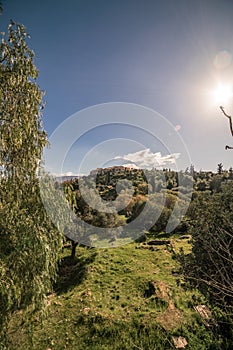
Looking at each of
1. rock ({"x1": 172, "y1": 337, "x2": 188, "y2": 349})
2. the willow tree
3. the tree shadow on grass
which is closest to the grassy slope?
the tree shadow on grass

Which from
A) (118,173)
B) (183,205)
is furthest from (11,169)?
(118,173)

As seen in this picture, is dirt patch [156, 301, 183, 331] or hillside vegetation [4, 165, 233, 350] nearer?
hillside vegetation [4, 165, 233, 350]

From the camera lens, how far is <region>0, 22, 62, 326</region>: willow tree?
5.41 meters

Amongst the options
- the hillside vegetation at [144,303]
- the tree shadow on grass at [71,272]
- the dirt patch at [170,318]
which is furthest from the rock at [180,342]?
the tree shadow on grass at [71,272]

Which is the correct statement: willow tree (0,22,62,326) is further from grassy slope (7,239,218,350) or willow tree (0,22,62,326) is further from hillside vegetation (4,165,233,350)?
grassy slope (7,239,218,350)

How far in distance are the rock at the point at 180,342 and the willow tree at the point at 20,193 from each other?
6436mm

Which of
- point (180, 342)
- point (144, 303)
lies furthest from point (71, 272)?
point (180, 342)

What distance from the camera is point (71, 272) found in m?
17.7

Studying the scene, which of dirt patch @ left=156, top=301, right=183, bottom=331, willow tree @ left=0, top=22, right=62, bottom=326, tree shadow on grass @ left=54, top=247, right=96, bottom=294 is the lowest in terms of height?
tree shadow on grass @ left=54, top=247, right=96, bottom=294

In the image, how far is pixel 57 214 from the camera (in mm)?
6379

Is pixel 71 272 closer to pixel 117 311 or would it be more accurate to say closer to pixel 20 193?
pixel 117 311

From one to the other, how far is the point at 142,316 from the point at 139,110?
14.8 metres

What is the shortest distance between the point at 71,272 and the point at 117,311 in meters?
7.45

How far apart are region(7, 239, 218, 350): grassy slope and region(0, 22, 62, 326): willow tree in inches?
83.9
